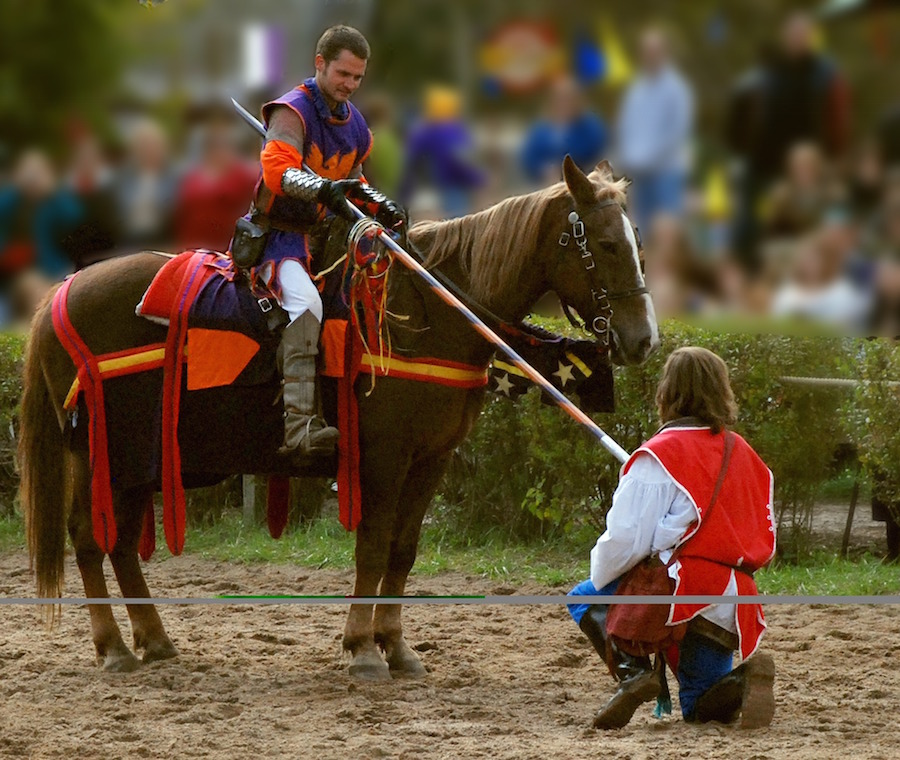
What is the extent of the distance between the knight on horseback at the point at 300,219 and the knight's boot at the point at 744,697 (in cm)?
157

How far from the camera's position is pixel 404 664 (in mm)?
4980

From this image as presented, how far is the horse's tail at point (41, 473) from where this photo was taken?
510 centimetres

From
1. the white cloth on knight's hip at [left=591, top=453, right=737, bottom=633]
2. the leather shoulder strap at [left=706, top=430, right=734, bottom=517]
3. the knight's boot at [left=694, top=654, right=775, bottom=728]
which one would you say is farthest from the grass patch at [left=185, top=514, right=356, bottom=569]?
the leather shoulder strap at [left=706, top=430, right=734, bottom=517]

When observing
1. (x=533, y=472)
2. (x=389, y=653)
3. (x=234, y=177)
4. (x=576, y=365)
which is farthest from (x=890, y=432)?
(x=234, y=177)

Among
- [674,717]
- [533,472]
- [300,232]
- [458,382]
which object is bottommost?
[674,717]

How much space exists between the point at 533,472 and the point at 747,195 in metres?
6.56

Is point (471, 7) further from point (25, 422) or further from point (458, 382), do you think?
point (25, 422)

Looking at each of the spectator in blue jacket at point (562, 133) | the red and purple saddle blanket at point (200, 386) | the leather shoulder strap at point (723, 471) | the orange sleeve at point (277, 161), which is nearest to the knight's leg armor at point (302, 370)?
the red and purple saddle blanket at point (200, 386)

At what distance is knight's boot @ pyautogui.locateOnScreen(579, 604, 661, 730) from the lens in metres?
3.78

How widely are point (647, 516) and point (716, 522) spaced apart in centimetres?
21

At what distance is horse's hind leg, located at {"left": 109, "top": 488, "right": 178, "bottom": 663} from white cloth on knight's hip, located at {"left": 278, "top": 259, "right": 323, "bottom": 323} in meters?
1.11

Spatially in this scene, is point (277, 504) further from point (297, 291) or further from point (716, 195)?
point (716, 195)

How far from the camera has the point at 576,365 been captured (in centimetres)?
461

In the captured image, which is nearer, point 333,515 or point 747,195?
point 747,195
